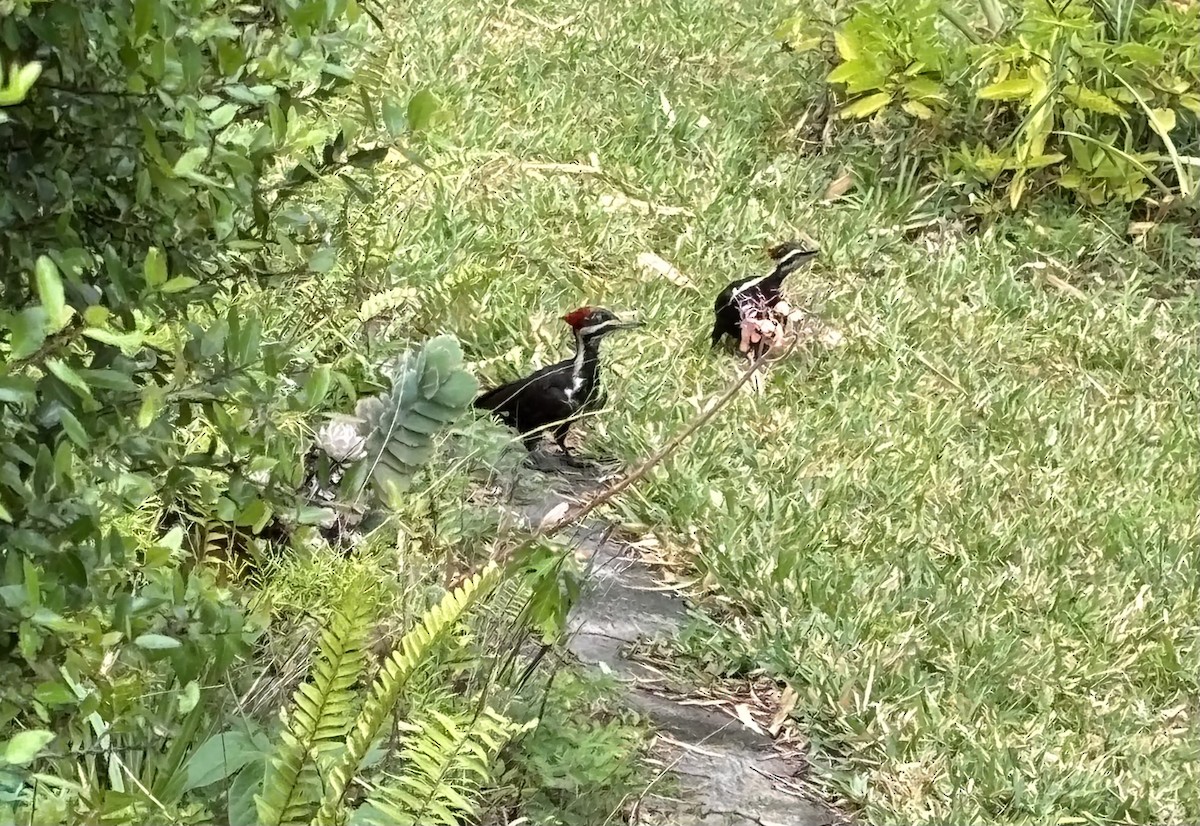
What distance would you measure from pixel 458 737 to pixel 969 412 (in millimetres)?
2993

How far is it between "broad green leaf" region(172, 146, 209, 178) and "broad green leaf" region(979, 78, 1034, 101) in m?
4.81

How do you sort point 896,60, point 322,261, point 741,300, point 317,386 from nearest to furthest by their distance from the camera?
point 317,386 → point 322,261 → point 741,300 → point 896,60

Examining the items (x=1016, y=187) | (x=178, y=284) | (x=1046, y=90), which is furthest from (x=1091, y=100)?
(x=178, y=284)

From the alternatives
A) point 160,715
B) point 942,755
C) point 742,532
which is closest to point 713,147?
point 742,532

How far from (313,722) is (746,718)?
56.0 inches

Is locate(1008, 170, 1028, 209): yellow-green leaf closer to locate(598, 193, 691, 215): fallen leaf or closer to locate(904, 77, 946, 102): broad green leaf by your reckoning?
locate(904, 77, 946, 102): broad green leaf

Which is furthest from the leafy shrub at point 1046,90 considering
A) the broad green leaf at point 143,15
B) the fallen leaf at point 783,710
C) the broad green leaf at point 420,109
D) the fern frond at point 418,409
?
the broad green leaf at point 143,15

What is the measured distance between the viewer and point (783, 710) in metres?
3.26

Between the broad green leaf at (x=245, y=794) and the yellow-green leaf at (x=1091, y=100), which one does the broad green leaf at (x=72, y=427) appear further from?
the yellow-green leaf at (x=1091, y=100)

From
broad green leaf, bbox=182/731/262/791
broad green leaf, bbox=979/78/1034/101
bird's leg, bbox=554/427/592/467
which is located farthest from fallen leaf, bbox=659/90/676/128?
broad green leaf, bbox=182/731/262/791

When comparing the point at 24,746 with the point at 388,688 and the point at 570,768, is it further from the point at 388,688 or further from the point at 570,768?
the point at 570,768

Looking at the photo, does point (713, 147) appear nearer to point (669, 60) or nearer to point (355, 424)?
point (669, 60)

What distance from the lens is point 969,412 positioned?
15.3 ft

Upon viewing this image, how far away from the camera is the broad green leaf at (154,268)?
1.75 meters
